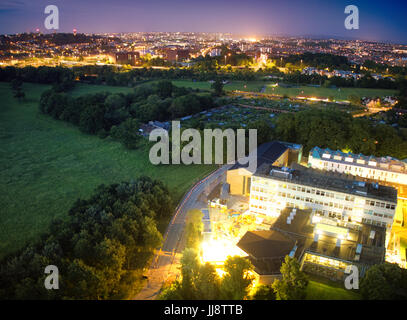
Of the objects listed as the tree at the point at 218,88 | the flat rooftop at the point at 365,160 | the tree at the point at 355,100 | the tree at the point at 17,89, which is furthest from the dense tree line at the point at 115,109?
the tree at the point at 355,100

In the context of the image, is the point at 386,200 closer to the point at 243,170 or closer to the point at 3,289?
the point at 243,170

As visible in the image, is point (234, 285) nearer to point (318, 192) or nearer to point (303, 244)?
point (303, 244)

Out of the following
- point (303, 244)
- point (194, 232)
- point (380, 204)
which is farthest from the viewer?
point (194, 232)

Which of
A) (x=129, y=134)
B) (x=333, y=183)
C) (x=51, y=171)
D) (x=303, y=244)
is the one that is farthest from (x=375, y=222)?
(x=51, y=171)

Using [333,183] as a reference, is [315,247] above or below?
below

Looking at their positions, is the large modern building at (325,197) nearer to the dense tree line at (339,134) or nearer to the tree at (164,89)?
the dense tree line at (339,134)

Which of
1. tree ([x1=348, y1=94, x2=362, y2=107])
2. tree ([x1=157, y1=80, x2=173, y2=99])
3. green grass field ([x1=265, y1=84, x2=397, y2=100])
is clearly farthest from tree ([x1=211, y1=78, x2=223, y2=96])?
tree ([x1=348, y1=94, x2=362, y2=107])
